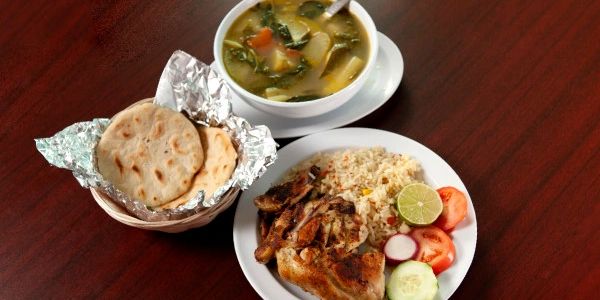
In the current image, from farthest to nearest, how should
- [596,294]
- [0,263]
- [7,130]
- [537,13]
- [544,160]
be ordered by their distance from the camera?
[537,13], [7,130], [544,160], [0,263], [596,294]

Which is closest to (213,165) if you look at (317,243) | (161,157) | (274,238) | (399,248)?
(161,157)

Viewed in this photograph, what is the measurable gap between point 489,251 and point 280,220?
72cm

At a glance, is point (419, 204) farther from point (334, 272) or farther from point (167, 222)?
point (167, 222)

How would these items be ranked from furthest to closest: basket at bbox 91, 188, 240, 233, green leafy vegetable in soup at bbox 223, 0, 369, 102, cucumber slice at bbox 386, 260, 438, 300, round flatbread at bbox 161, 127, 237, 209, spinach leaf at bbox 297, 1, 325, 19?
spinach leaf at bbox 297, 1, 325, 19 → green leafy vegetable in soup at bbox 223, 0, 369, 102 → round flatbread at bbox 161, 127, 237, 209 → basket at bbox 91, 188, 240, 233 → cucumber slice at bbox 386, 260, 438, 300

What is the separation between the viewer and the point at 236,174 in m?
2.05

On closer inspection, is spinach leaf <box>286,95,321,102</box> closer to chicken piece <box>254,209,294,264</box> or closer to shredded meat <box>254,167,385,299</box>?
shredded meat <box>254,167,385,299</box>

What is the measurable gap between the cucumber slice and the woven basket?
0.59 meters

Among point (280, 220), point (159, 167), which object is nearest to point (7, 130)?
point (159, 167)

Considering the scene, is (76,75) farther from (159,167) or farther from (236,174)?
(236,174)

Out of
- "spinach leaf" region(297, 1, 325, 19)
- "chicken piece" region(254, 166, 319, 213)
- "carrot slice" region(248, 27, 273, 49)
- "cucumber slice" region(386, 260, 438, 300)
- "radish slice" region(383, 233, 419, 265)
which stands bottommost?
"cucumber slice" region(386, 260, 438, 300)

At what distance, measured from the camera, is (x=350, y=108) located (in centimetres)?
240

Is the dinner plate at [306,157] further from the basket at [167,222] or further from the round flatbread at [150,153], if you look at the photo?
the round flatbread at [150,153]

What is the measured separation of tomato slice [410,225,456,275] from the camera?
196cm

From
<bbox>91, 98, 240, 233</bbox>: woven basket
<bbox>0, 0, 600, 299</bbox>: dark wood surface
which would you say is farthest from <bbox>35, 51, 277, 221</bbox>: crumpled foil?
<bbox>0, 0, 600, 299</bbox>: dark wood surface
